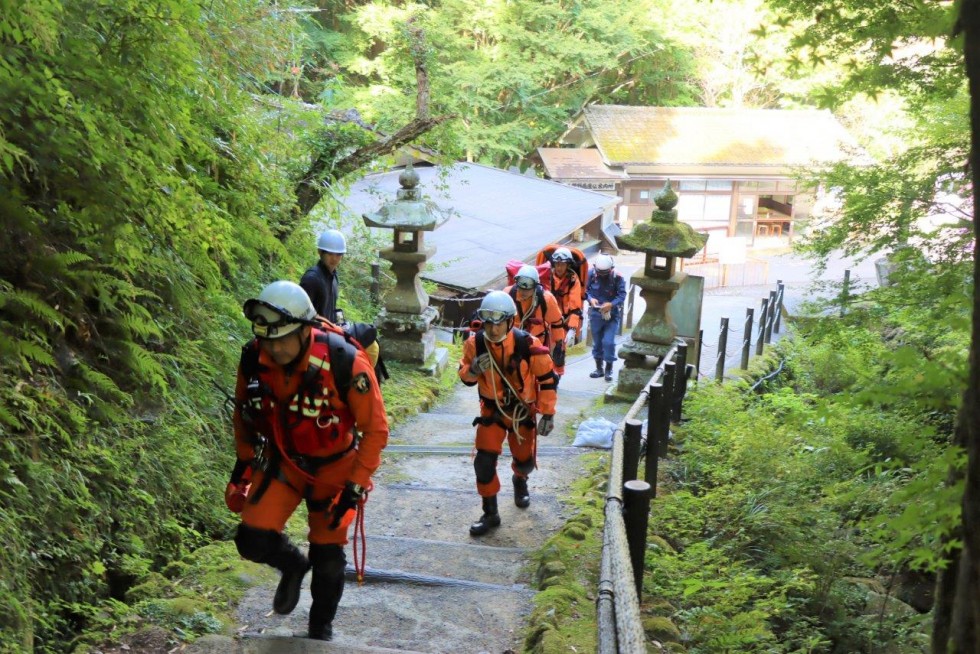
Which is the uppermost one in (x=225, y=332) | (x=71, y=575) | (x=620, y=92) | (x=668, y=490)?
(x=620, y=92)

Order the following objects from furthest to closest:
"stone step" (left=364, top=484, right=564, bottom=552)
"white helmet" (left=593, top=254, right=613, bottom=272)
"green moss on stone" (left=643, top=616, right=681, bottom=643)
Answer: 1. "white helmet" (left=593, top=254, right=613, bottom=272)
2. "stone step" (left=364, top=484, right=564, bottom=552)
3. "green moss on stone" (left=643, top=616, right=681, bottom=643)

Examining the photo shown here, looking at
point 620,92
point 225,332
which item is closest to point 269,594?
point 225,332

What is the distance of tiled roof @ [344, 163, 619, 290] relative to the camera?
17.3 m

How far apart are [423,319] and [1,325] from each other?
6.74 meters

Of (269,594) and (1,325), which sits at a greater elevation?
(1,325)

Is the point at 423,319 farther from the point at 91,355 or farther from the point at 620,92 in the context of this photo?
the point at 620,92

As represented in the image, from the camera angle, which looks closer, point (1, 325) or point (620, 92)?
point (1, 325)

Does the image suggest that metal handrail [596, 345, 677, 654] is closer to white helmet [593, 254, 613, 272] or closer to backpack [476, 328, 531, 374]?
backpack [476, 328, 531, 374]

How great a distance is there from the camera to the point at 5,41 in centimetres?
499

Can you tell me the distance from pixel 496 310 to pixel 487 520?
1.62m

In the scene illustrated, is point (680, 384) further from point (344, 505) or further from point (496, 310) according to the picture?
point (344, 505)

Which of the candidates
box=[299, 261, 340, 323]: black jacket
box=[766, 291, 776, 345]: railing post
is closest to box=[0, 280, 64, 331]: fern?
box=[299, 261, 340, 323]: black jacket

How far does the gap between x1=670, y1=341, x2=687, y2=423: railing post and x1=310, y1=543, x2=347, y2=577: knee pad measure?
213 inches

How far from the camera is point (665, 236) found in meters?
10.3
